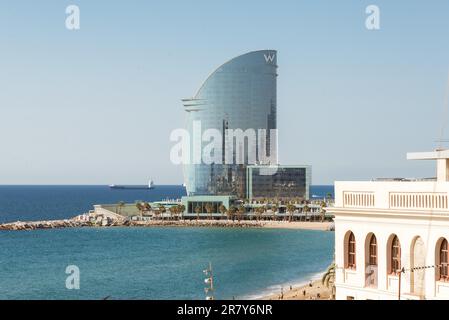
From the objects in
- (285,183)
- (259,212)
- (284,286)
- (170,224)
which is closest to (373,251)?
(284,286)

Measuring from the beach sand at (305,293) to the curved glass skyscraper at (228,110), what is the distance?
4006 inches

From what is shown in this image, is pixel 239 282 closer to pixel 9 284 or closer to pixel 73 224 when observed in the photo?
pixel 9 284

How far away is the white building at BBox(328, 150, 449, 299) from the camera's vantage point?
14906mm

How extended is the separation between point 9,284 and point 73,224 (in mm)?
62580

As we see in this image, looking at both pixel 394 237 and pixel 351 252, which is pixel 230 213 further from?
pixel 394 237

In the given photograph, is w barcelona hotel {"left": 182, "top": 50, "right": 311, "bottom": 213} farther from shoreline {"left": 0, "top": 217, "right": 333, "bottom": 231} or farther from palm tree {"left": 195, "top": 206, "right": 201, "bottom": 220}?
shoreline {"left": 0, "top": 217, "right": 333, "bottom": 231}

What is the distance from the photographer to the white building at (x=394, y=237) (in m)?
14.9

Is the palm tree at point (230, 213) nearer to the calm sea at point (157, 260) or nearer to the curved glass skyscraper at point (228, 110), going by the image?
the calm sea at point (157, 260)

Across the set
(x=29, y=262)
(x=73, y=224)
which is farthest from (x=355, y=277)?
(x=73, y=224)

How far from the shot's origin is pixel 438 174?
683 inches

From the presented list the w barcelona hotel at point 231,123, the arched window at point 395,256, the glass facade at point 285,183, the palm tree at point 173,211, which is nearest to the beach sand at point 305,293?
the arched window at point 395,256

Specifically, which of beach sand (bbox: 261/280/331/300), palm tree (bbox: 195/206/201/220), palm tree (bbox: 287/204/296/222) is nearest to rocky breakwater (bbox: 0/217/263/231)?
palm tree (bbox: 195/206/201/220)

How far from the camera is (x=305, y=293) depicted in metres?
44.2
